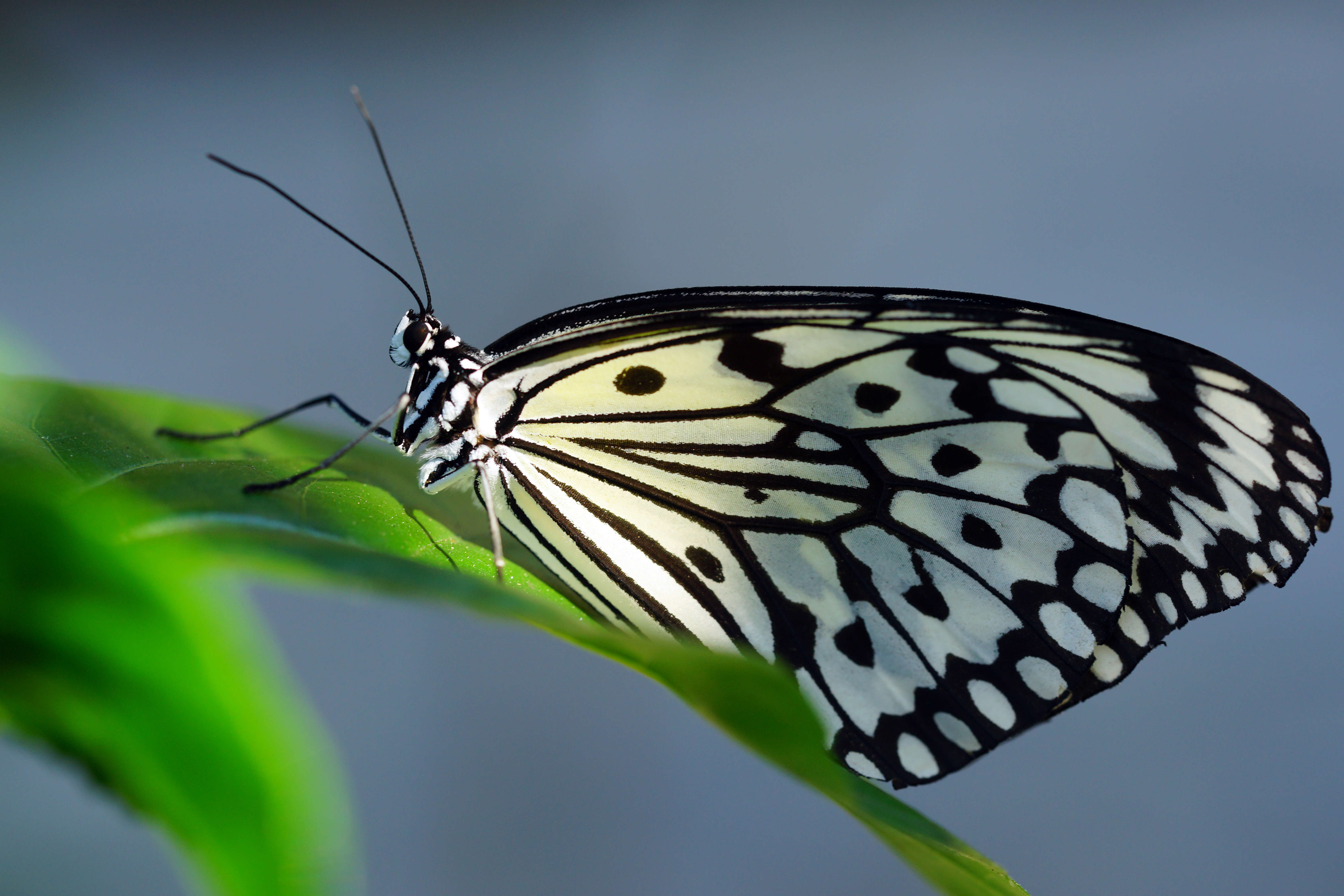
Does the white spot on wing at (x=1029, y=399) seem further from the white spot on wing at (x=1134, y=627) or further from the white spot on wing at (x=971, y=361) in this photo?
the white spot on wing at (x=1134, y=627)

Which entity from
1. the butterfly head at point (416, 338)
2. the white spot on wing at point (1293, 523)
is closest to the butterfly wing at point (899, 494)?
the white spot on wing at point (1293, 523)

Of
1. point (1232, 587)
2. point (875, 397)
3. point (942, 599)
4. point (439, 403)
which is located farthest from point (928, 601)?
point (439, 403)

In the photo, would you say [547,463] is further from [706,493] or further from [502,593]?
[502,593]

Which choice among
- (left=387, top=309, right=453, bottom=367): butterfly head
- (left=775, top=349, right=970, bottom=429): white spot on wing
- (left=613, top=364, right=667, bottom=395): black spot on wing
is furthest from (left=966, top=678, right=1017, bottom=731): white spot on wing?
(left=387, top=309, right=453, bottom=367): butterfly head

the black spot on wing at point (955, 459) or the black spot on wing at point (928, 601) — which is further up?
the black spot on wing at point (955, 459)

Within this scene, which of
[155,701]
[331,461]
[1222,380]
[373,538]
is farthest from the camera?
[1222,380]

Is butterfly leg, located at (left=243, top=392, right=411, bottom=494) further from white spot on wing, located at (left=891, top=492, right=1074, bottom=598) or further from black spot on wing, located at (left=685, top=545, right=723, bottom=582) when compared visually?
white spot on wing, located at (left=891, top=492, right=1074, bottom=598)

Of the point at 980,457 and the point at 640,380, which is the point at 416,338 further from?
the point at 980,457
